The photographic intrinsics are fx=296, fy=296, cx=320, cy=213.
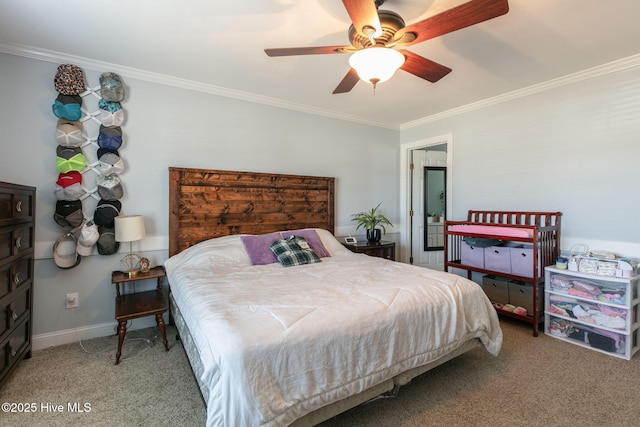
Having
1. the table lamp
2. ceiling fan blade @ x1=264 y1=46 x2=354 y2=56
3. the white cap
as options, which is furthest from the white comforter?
ceiling fan blade @ x1=264 y1=46 x2=354 y2=56

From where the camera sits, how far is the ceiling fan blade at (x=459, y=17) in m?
1.33

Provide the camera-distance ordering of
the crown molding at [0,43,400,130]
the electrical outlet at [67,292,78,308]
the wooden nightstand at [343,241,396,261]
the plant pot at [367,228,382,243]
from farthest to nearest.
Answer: the plant pot at [367,228,382,243] < the wooden nightstand at [343,241,396,261] < the electrical outlet at [67,292,78,308] < the crown molding at [0,43,400,130]

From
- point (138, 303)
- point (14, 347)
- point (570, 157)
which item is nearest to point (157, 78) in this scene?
point (138, 303)

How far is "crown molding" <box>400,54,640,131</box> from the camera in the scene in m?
2.53

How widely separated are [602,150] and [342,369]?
3077mm

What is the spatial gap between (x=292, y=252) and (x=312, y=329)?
144cm

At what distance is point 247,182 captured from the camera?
326cm

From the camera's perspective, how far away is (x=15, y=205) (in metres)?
1.92

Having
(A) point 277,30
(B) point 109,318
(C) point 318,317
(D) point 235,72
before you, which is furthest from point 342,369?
(D) point 235,72

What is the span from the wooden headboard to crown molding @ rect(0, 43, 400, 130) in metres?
0.84

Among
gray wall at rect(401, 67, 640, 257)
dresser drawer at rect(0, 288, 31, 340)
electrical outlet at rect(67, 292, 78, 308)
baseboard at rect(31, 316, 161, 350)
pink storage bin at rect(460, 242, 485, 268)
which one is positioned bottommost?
baseboard at rect(31, 316, 161, 350)

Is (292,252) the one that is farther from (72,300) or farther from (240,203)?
(72,300)

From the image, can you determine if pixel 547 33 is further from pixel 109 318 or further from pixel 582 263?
pixel 109 318

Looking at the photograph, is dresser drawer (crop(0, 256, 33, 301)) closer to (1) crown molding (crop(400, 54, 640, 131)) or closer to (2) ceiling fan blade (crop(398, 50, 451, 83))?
(2) ceiling fan blade (crop(398, 50, 451, 83))
